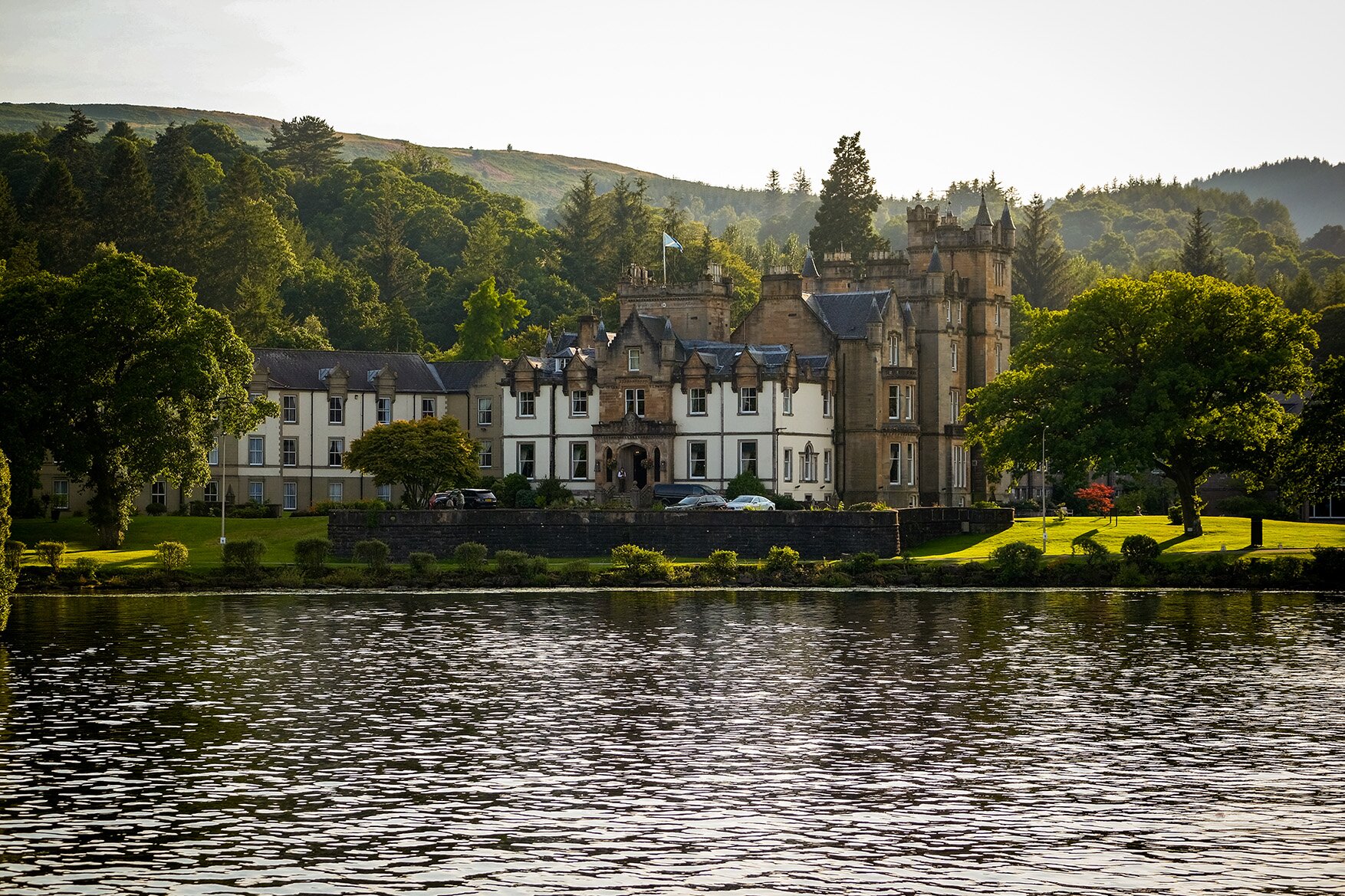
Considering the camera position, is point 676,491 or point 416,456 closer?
point 416,456

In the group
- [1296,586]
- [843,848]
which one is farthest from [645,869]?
[1296,586]

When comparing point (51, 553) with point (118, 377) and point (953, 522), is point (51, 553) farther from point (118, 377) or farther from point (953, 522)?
point (953, 522)

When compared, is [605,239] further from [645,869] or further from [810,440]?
[645,869]

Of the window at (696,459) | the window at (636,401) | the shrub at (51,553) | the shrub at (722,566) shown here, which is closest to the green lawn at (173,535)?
the shrub at (51,553)

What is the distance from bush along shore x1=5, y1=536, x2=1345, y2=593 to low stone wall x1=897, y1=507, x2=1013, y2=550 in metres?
10.0

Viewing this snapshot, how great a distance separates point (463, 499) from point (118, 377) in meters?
19.6

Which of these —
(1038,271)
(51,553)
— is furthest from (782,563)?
(1038,271)

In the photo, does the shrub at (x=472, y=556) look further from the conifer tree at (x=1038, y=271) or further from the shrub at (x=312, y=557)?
the conifer tree at (x=1038, y=271)

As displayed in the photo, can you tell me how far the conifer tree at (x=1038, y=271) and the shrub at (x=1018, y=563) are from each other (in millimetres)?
99034

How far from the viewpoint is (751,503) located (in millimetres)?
91000

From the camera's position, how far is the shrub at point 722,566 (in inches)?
3083

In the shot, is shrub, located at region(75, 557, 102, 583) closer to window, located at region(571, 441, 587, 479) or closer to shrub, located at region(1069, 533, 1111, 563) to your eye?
window, located at region(571, 441, 587, 479)

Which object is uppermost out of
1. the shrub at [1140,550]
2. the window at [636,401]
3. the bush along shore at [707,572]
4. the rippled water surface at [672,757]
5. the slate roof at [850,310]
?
the slate roof at [850,310]

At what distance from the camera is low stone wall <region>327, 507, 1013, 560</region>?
8462 cm
